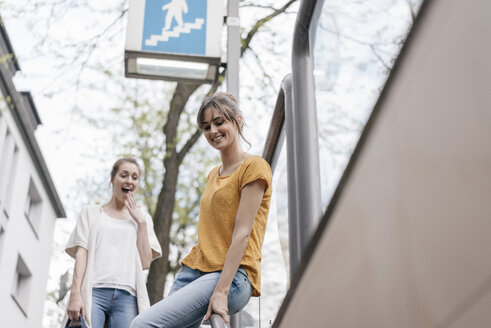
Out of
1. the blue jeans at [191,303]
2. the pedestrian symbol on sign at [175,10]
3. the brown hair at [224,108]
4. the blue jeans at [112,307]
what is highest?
the pedestrian symbol on sign at [175,10]

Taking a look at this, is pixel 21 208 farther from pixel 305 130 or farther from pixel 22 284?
pixel 305 130

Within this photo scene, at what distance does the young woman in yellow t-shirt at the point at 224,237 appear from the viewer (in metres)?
2.64

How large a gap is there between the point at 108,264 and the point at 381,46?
2680mm

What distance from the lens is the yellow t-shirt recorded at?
2.77 meters

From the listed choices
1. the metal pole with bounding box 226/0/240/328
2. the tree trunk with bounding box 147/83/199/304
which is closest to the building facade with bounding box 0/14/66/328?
the tree trunk with bounding box 147/83/199/304

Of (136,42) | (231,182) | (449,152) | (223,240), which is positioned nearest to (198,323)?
(223,240)

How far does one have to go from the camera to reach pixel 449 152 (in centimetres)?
129

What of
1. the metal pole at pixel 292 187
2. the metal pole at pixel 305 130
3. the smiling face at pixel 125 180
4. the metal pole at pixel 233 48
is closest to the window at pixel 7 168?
the metal pole at pixel 233 48

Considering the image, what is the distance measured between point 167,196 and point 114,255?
22.6 ft

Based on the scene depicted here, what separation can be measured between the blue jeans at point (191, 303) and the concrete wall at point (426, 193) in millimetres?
825

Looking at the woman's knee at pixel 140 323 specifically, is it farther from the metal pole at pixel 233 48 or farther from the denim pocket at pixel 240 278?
the metal pole at pixel 233 48

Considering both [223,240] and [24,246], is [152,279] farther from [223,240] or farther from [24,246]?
[24,246]

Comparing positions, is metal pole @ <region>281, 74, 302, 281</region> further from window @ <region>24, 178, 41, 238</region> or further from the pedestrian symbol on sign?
window @ <region>24, 178, 41, 238</region>

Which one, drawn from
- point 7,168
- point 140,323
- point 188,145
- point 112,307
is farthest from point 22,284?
point 140,323
